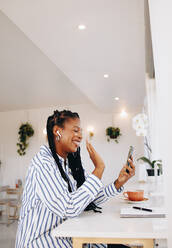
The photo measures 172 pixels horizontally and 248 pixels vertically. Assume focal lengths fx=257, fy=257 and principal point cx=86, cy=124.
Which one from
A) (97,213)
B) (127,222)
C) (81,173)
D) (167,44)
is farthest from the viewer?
(81,173)

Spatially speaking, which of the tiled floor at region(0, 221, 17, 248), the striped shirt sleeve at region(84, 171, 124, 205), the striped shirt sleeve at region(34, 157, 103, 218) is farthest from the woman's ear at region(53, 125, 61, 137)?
the tiled floor at region(0, 221, 17, 248)

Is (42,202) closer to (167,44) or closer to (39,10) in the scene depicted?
(167,44)

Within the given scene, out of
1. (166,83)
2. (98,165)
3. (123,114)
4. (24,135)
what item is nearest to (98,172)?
(98,165)

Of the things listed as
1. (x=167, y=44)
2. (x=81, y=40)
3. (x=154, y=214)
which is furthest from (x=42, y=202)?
(x=81, y=40)

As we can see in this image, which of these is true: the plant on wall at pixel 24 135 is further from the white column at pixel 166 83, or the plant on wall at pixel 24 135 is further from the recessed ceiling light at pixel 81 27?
the white column at pixel 166 83

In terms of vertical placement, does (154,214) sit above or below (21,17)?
below

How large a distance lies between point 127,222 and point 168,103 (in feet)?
1.75

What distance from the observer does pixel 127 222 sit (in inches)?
42.3

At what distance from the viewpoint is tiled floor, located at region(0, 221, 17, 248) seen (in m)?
3.90

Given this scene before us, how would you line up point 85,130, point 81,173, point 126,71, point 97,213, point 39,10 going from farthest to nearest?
point 85,130 → point 126,71 → point 39,10 → point 81,173 → point 97,213

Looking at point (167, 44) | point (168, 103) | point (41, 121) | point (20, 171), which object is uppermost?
point (41, 121)

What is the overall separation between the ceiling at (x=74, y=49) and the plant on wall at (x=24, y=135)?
55.2 inches

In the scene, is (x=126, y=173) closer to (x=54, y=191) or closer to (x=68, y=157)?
(x=68, y=157)

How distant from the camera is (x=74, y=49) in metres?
2.74
